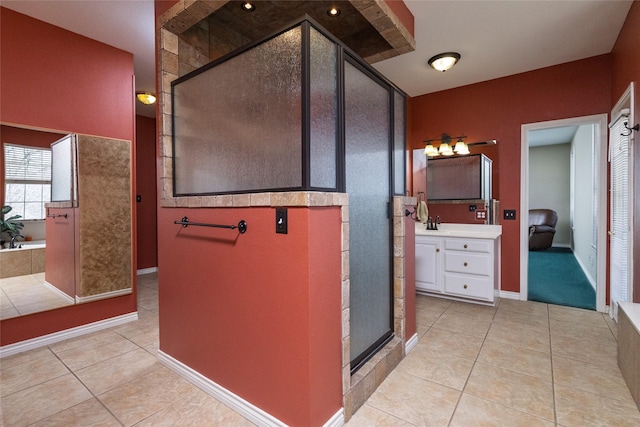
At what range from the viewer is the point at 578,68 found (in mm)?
3156

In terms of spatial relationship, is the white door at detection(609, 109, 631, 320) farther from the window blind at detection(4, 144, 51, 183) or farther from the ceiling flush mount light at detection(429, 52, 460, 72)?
the window blind at detection(4, 144, 51, 183)

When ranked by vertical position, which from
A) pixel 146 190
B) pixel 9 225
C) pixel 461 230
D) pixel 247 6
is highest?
pixel 247 6

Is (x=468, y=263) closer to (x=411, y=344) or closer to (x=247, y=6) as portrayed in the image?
(x=411, y=344)

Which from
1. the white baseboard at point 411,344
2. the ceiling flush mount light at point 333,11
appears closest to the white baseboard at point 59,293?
the white baseboard at point 411,344

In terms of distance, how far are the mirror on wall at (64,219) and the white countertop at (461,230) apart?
3.22 metres

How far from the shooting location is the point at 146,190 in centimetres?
506

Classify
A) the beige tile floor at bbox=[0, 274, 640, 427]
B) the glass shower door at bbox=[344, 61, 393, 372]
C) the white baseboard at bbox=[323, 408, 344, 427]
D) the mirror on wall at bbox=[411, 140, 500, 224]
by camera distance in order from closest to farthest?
the white baseboard at bbox=[323, 408, 344, 427], the beige tile floor at bbox=[0, 274, 640, 427], the glass shower door at bbox=[344, 61, 393, 372], the mirror on wall at bbox=[411, 140, 500, 224]

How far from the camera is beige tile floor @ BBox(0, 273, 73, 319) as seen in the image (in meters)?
2.26

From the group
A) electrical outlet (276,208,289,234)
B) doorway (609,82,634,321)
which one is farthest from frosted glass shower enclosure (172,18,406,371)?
doorway (609,82,634,321)

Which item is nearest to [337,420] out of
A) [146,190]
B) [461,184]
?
[461,184]

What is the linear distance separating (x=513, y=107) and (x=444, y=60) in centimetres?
117

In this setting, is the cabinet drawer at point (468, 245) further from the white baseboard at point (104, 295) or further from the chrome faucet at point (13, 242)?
the chrome faucet at point (13, 242)

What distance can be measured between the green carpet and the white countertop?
36.6 inches

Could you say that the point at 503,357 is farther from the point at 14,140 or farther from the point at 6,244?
the point at 14,140
